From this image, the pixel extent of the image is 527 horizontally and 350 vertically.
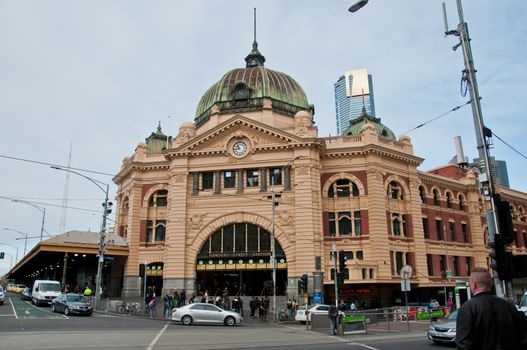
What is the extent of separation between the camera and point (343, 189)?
4656 cm

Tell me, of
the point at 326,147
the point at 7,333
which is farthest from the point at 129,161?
the point at 7,333

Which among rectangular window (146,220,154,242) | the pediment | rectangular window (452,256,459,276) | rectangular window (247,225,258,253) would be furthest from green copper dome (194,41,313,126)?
rectangular window (452,256,459,276)

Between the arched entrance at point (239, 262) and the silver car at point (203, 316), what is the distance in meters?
14.6

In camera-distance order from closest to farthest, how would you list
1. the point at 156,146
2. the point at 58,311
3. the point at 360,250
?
the point at 58,311, the point at 360,250, the point at 156,146

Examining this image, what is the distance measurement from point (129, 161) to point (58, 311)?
25.1 metres

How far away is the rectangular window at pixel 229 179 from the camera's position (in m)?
46.4

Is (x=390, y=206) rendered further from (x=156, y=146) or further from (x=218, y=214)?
(x=156, y=146)

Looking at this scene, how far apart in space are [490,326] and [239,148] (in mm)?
42266

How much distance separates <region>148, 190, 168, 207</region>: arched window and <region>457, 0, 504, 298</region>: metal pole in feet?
135

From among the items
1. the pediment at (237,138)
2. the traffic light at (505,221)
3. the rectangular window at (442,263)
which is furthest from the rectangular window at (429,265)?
the traffic light at (505,221)

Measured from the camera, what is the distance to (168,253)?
44.9 metres

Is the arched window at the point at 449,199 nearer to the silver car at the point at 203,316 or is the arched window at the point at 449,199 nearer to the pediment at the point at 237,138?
the pediment at the point at 237,138

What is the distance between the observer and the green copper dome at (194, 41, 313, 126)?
171 ft

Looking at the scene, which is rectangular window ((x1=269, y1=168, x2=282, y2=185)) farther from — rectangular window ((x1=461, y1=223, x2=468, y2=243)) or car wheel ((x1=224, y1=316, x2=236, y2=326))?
rectangular window ((x1=461, y1=223, x2=468, y2=243))
